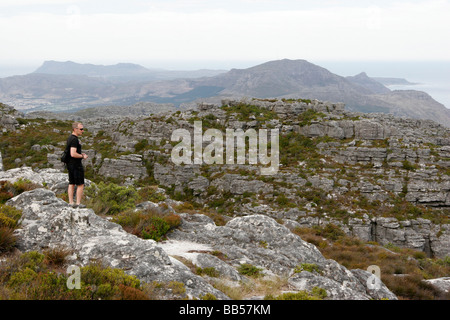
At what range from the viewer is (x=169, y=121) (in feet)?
148

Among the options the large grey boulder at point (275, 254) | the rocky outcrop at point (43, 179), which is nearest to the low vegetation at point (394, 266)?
the large grey boulder at point (275, 254)

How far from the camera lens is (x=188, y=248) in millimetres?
10398

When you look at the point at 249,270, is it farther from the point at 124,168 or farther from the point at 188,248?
the point at 124,168

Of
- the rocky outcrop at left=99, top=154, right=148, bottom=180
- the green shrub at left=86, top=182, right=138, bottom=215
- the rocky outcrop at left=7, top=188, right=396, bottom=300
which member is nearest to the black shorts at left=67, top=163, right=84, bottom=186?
the rocky outcrop at left=7, top=188, right=396, bottom=300

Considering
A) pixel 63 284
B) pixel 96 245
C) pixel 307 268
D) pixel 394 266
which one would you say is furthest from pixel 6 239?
pixel 394 266

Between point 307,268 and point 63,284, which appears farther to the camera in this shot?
point 307,268

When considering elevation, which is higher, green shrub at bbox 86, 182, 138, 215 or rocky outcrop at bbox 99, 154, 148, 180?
green shrub at bbox 86, 182, 138, 215

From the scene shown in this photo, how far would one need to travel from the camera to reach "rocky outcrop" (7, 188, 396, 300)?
7305mm

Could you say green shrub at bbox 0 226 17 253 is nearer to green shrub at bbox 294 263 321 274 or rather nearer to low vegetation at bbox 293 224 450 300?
green shrub at bbox 294 263 321 274

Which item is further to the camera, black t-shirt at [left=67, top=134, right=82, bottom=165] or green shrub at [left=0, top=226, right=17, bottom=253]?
black t-shirt at [left=67, top=134, right=82, bottom=165]

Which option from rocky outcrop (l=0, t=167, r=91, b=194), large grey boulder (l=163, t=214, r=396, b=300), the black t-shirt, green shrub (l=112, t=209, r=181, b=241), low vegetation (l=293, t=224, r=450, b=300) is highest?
the black t-shirt

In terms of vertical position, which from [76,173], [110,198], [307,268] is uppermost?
[76,173]
